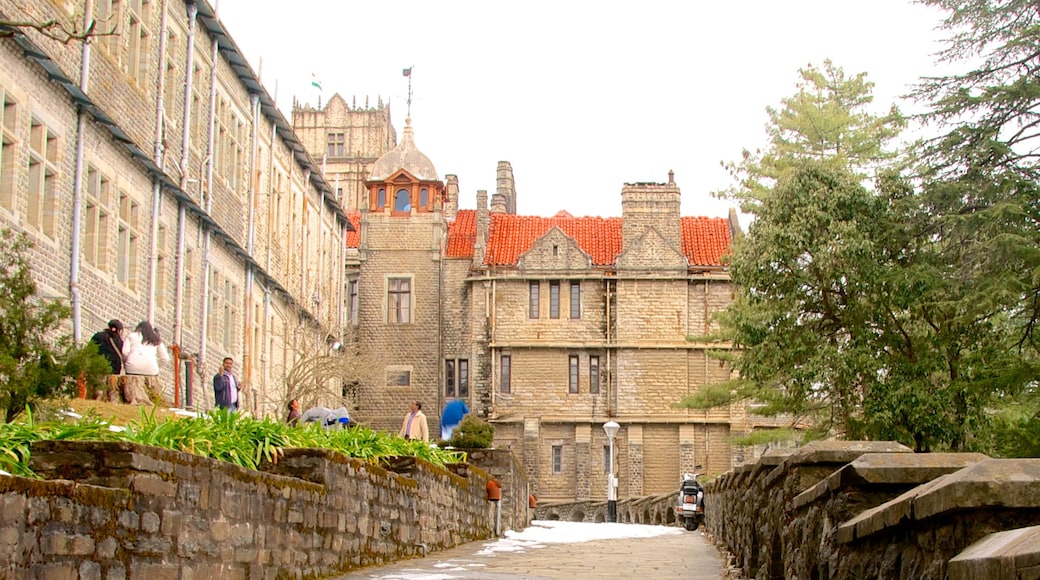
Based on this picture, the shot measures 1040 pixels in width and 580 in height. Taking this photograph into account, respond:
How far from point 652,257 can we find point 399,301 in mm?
10666

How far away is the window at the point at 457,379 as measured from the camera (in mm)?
58500

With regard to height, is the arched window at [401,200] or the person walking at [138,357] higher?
the arched window at [401,200]

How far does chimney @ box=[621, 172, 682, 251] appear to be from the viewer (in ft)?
194

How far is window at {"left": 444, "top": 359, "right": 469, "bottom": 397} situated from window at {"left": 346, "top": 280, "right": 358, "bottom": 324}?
4.33 meters

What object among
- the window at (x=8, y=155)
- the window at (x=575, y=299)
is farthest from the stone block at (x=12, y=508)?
the window at (x=575, y=299)

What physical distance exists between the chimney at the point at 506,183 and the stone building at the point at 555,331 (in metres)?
7.65

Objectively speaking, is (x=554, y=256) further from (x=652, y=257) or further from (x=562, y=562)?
(x=562, y=562)

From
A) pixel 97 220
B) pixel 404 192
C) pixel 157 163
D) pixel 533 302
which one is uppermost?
pixel 404 192

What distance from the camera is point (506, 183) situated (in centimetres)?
6800

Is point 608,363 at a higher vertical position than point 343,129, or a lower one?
lower

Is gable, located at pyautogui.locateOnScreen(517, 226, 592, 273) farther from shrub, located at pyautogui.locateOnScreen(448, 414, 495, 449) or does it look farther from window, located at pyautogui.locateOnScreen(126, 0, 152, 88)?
window, located at pyautogui.locateOnScreen(126, 0, 152, 88)

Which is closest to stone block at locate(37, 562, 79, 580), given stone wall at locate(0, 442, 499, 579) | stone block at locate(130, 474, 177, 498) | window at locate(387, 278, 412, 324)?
stone wall at locate(0, 442, 499, 579)

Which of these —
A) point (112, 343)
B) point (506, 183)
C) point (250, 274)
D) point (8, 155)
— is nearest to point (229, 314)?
point (250, 274)

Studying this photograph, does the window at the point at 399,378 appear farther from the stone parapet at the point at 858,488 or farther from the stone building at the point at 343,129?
the stone parapet at the point at 858,488
